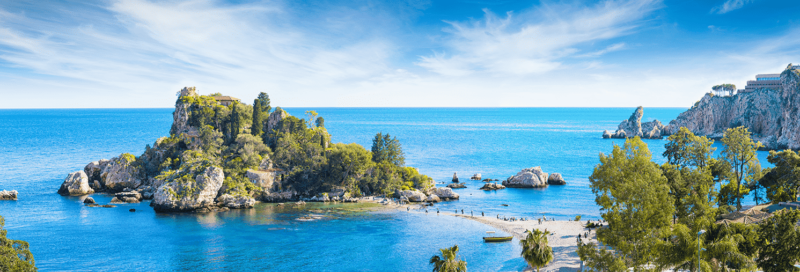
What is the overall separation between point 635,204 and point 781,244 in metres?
9.47

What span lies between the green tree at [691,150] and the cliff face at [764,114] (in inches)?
4621

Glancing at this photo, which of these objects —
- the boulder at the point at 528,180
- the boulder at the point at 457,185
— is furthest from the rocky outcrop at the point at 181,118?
the boulder at the point at 528,180

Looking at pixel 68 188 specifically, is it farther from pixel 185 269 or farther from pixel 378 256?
pixel 378 256

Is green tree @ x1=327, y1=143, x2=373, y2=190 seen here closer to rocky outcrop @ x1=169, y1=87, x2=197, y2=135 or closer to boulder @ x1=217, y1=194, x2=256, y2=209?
boulder @ x1=217, y1=194, x2=256, y2=209

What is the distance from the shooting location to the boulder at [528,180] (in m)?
106

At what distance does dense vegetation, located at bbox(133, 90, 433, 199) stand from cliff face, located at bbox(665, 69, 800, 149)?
12925 cm

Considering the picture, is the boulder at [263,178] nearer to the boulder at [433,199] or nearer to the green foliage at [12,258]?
the boulder at [433,199]

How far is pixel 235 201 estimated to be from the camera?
87.6 m

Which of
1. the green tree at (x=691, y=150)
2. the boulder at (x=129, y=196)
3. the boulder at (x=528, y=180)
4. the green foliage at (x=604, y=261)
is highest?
the green tree at (x=691, y=150)

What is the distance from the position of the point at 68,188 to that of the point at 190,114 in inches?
1150

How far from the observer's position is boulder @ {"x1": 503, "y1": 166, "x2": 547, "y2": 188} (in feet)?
348

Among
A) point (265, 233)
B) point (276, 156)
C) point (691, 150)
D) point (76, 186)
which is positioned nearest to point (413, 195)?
point (276, 156)

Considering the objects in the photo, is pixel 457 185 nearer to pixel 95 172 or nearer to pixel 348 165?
pixel 348 165

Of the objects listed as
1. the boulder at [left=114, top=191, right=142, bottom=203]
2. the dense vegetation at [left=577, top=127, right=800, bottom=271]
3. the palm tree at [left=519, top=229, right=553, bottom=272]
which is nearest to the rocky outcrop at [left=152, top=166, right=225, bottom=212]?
the boulder at [left=114, top=191, right=142, bottom=203]
